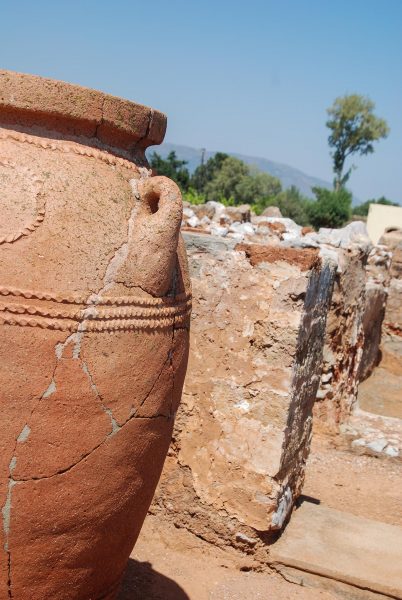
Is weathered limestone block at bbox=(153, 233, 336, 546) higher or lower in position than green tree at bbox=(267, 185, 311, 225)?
lower

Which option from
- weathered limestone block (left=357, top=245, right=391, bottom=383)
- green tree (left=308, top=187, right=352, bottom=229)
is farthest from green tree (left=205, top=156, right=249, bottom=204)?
weathered limestone block (left=357, top=245, right=391, bottom=383)

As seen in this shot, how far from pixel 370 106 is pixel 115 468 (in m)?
39.8

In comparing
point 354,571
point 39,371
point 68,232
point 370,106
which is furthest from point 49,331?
point 370,106

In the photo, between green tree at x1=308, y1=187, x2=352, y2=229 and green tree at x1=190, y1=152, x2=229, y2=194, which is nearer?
green tree at x1=308, y1=187, x2=352, y2=229

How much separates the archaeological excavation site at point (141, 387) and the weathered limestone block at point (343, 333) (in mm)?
1945

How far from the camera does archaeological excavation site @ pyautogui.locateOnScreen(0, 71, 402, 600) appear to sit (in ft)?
6.17

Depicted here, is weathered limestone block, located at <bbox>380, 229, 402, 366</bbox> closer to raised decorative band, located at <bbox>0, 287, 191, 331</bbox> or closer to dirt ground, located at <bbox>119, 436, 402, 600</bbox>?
dirt ground, located at <bbox>119, 436, 402, 600</bbox>

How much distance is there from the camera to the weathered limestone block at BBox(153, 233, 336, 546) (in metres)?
3.31

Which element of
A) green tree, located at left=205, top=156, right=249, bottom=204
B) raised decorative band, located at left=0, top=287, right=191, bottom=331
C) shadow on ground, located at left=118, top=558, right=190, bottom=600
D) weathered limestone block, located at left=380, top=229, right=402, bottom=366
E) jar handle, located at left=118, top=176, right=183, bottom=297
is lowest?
shadow on ground, located at left=118, top=558, right=190, bottom=600

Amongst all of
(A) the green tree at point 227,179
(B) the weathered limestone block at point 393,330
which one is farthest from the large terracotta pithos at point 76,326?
(A) the green tree at point 227,179

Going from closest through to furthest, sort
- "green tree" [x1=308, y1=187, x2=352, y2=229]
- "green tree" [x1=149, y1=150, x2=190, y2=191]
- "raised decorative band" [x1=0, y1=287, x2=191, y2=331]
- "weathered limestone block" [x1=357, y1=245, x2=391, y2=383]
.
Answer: "raised decorative band" [x1=0, y1=287, x2=191, y2=331], "weathered limestone block" [x1=357, y1=245, x2=391, y2=383], "green tree" [x1=149, y1=150, x2=190, y2=191], "green tree" [x1=308, y1=187, x2=352, y2=229]

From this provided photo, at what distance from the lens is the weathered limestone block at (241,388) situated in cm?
331

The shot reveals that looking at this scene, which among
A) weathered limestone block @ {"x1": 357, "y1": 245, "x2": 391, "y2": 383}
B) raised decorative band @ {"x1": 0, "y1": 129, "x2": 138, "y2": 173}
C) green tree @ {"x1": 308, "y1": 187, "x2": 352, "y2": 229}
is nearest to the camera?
raised decorative band @ {"x1": 0, "y1": 129, "x2": 138, "y2": 173}

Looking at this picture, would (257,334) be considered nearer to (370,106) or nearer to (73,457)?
(73,457)
